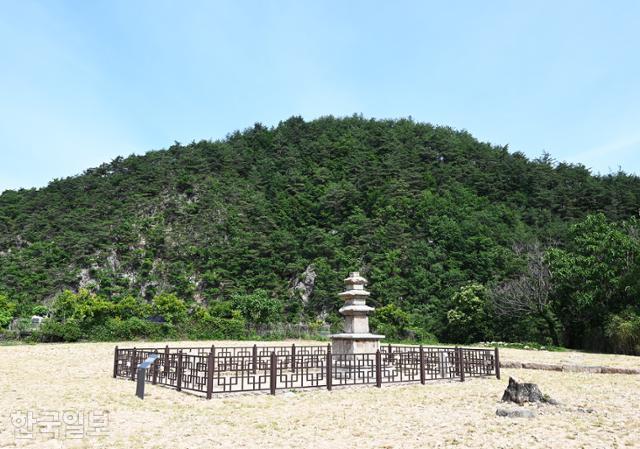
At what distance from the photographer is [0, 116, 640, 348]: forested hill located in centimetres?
4616

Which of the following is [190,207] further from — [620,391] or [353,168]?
[620,391]

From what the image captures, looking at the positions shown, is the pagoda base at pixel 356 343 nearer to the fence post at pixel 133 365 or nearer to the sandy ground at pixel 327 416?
the sandy ground at pixel 327 416

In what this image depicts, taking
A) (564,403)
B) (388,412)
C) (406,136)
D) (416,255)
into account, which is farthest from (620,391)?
(406,136)

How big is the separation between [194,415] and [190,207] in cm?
5542

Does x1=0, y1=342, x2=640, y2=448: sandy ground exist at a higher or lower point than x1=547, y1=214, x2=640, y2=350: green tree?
Answer: lower

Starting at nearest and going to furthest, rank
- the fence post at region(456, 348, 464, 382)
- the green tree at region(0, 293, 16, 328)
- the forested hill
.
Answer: the fence post at region(456, 348, 464, 382)
the green tree at region(0, 293, 16, 328)
the forested hill

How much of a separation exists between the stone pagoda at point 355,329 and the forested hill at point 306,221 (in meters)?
19.4

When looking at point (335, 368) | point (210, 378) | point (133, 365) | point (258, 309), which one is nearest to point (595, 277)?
point (335, 368)

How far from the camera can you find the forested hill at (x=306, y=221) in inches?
1817

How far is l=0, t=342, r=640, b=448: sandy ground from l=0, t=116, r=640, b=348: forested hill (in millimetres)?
24003

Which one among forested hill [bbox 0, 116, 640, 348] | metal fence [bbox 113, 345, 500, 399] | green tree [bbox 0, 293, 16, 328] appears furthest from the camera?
forested hill [bbox 0, 116, 640, 348]

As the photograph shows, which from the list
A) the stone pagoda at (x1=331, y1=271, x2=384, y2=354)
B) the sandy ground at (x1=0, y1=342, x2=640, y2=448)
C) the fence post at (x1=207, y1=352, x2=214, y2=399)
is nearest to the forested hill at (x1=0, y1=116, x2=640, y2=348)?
the stone pagoda at (x1=331, y1=271, x2=384, y2=354)

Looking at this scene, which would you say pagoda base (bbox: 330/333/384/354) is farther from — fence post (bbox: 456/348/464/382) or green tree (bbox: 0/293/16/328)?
green tree (bbox: 0/293/16/328)

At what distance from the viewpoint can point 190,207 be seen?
2432 inches
